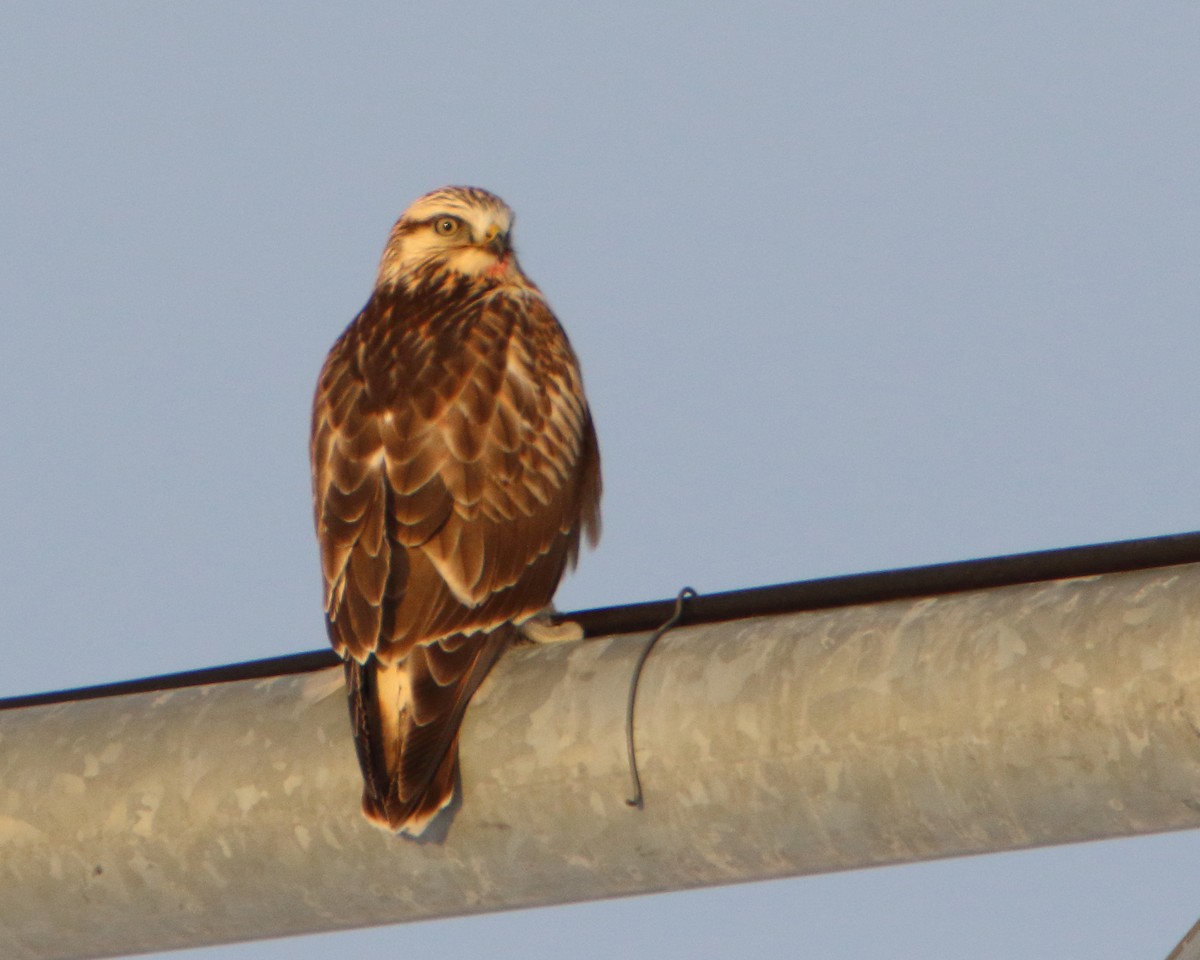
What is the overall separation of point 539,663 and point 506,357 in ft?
8.39

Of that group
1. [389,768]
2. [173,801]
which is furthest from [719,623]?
[173,801]

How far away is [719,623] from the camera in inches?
141

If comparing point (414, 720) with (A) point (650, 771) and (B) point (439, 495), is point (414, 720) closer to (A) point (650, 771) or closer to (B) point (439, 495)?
(A) point (650, 771)

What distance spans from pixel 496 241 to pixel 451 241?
0.20 metres

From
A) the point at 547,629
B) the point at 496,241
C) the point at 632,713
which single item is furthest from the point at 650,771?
the point at 496,241

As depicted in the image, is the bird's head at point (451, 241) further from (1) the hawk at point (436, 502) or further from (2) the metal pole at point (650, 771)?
(2) the metal pole at point (650, 771)

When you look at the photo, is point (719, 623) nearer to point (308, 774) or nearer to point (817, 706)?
point (817, 706)

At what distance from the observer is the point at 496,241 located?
768 cm

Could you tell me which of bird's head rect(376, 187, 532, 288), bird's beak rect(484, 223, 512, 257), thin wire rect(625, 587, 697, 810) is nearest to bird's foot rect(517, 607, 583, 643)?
thin wire rect(625, 587, 697, 810)

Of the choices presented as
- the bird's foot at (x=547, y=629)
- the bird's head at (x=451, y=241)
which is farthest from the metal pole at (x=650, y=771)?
the bird's head at (x=451, y=241)

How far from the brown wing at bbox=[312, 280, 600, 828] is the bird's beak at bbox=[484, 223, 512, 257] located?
29.4 inches

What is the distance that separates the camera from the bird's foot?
505cm

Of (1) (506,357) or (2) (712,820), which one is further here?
(1) (506,357)

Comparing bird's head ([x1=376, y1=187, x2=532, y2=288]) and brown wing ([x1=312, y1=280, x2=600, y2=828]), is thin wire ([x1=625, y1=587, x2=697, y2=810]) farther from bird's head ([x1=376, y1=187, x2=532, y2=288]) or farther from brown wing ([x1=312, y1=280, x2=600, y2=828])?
bird's head ([x1=376, y1=187, x2=532, y2=288])
